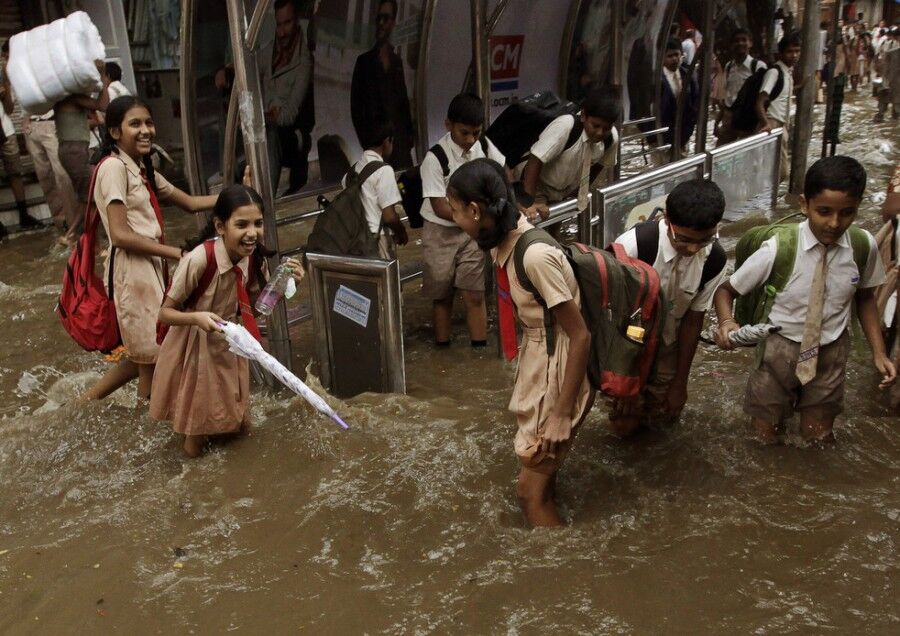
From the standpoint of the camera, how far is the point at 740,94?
892 centimetres

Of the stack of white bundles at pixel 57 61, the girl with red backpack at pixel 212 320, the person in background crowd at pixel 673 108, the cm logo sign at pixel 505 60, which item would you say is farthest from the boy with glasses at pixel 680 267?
the person in background crowd at pixel 673 108

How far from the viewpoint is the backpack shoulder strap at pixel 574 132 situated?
5.66m

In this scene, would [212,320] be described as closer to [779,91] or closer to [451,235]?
[451,235]

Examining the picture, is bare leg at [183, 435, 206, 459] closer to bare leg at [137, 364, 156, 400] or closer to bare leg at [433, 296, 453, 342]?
bare leg at [137, 364, 156, 400]

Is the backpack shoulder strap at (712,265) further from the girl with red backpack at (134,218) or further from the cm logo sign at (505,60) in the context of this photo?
the cm logo sign at (505,60)

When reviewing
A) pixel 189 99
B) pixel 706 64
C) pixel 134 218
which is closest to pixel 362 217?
pixel 189 99

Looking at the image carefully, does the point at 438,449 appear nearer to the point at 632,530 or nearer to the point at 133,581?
the point at 632,530

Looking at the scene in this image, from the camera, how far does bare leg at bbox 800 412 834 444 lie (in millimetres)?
3523

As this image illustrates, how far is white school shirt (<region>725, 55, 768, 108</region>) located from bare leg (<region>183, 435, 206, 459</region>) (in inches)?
290

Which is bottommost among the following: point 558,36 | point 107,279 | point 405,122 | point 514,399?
point 514,399

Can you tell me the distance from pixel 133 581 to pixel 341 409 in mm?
1384

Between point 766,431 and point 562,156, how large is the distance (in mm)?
2778

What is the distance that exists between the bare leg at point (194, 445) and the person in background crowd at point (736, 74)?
715 centimetres

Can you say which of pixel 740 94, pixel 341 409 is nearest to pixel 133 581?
pixel 341 409
